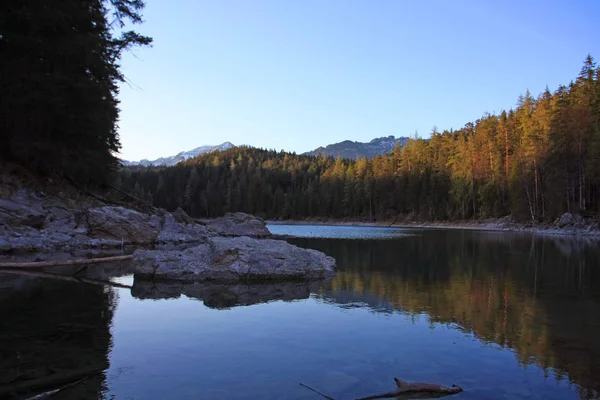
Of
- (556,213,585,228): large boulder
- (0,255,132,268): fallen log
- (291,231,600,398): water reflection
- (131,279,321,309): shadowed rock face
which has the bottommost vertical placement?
(291,231,600,398): water reflection

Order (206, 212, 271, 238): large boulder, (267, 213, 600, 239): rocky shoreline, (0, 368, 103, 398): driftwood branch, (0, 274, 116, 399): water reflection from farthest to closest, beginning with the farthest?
(267, 213, 600, 239): rocky shoreline < (206, 212, 271, 238): large boulder < (0, 274, 116, 399): water reflection < (0, 368, 103, 398): driftwood branch

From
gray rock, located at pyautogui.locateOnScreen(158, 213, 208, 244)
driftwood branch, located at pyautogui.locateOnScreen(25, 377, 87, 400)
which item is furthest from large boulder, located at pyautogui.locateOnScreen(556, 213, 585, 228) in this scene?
driftwood branch, located at pyautogui.locateOnScreen(25, 377, 87, 400)

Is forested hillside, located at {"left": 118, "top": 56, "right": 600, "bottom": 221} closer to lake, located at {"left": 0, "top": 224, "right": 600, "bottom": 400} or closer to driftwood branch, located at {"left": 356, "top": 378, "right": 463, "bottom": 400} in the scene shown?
lake, located at {"left": 0, "top": 224, "right": 600, "bottom": 400}

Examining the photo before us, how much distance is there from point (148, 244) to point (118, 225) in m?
2.15

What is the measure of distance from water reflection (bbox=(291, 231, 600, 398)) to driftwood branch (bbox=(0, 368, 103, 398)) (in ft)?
24.1

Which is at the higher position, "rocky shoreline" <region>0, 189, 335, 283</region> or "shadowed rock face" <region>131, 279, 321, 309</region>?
"rocky shoreline" <region>0, 189, 335, 283</region>

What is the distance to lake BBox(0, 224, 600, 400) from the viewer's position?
636 centimetres

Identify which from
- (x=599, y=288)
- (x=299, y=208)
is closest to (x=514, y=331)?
(x=599, y=288)

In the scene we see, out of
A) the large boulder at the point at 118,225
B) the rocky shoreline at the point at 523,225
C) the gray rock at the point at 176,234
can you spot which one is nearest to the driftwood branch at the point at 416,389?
the gray rock at the point at 176,234

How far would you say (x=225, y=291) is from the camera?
545 inches

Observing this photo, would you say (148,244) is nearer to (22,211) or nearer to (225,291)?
(22,211)

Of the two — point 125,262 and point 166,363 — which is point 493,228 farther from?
point 166,363

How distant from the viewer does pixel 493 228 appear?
72438 mm

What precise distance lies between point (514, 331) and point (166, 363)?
7.53 meters
